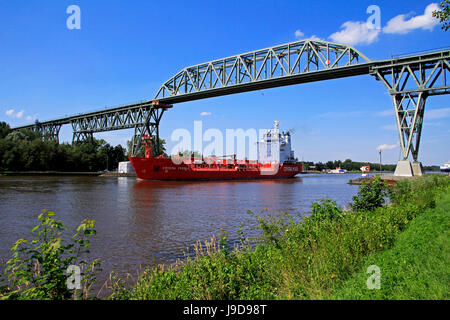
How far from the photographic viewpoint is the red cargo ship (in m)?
54.3

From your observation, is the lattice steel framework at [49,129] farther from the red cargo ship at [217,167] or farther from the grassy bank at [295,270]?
the grassy bank at [295,270]

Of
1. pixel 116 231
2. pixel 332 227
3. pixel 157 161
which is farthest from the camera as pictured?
pixel 157 161

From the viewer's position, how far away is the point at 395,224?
8188mm

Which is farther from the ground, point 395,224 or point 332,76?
point 332,76

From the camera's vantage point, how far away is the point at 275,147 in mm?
78125

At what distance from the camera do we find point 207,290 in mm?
5031

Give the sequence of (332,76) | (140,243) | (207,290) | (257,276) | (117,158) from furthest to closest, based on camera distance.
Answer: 1. (117,158)
2. (332,76)
3. (140,243)
4. (257,276)
5. (207,290)

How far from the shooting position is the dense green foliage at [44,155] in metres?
69.5

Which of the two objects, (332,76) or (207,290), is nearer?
(207,290)

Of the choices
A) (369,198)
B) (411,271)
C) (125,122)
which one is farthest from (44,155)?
(411,271)

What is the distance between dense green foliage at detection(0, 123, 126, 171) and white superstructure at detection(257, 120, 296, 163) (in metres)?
46.6
